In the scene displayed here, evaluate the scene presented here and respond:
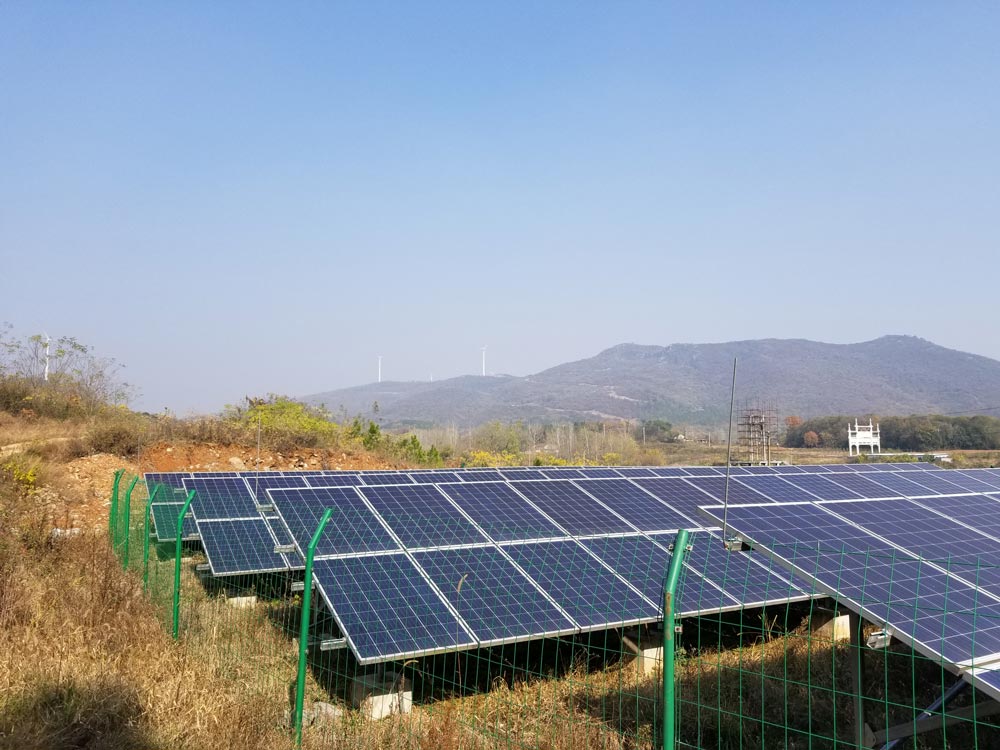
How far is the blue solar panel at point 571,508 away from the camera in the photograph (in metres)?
10.9

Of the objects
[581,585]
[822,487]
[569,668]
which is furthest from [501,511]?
[822,487]

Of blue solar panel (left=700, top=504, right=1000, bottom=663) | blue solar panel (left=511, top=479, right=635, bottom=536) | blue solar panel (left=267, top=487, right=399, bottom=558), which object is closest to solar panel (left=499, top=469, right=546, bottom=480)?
blue solar panel (left=511, top=479, right=635, bottom=536)

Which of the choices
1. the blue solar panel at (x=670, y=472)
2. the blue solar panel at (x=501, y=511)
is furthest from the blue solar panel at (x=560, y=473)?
the blue solar panel at (x=501, y=511)

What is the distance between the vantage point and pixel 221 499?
1275cm

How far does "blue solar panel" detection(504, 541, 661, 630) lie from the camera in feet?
26.3

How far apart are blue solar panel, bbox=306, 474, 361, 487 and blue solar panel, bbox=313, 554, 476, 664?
5.07 metres

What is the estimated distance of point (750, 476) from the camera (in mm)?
14172

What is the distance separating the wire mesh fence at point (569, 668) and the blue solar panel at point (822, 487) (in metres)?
2.43

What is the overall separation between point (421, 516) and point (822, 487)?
7448 mm

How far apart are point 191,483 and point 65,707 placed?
8130mm

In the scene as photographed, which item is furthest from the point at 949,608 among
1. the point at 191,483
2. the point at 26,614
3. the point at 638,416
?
the point at 638,416

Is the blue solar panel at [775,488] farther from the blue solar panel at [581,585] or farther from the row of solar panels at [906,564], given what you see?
the blue solar panel at [581,585]

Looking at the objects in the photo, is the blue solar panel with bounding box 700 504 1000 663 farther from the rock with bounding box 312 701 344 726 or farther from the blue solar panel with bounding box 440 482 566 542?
the rock with bounding box 312 701 344 726

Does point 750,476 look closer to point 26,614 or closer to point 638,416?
point 26,614
